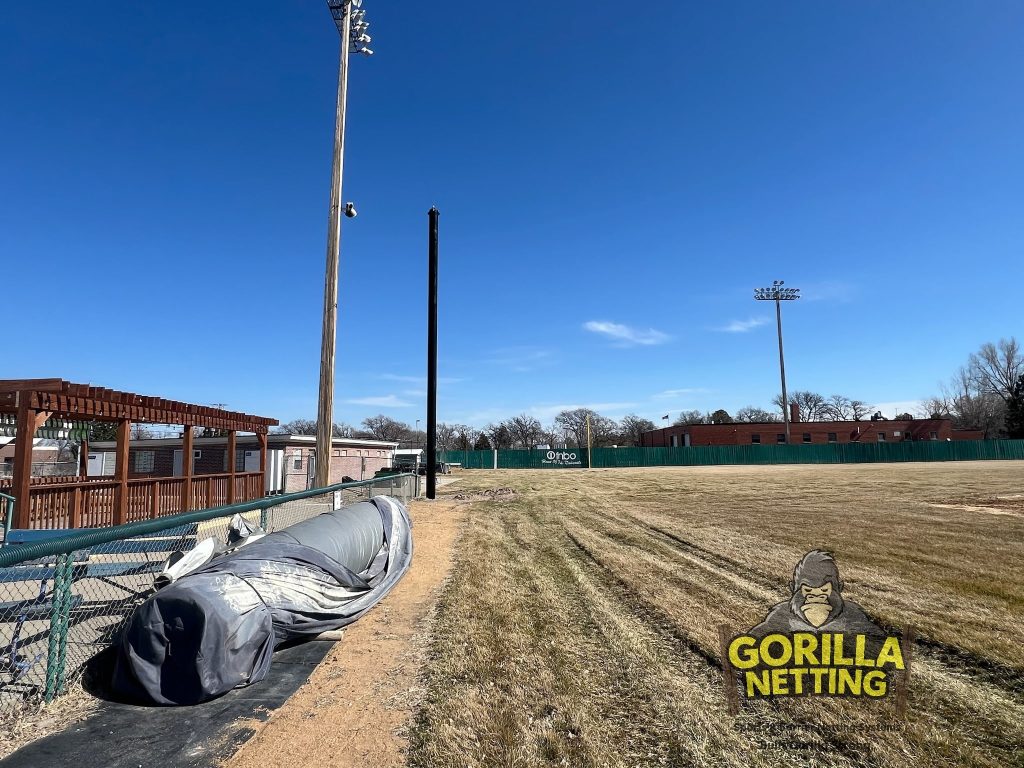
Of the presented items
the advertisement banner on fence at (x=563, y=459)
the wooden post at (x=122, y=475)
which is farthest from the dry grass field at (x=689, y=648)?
the advertisement banner on fence at (x=563, y=459)

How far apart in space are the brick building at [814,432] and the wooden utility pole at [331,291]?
6038cm

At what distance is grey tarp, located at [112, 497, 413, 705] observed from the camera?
384cm

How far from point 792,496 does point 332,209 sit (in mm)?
17548

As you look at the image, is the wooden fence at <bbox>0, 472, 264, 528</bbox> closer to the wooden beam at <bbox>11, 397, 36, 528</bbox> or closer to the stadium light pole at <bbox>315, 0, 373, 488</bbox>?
the wooden beam at <bbox>11, 397, 36, 528</bbox>

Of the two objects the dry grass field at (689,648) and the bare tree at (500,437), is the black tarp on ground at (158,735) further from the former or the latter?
the bare tree at (500,437)

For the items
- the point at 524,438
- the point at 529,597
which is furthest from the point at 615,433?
the point at 529,597

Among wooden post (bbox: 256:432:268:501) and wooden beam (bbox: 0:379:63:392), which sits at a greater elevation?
wooden beam (bbox: 0:379:63:392)

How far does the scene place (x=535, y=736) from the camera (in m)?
3.40

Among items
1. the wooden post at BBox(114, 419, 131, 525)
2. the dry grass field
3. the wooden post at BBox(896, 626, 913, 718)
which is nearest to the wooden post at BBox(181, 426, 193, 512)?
the wooden post at BBox(114, 419, 131, 525)

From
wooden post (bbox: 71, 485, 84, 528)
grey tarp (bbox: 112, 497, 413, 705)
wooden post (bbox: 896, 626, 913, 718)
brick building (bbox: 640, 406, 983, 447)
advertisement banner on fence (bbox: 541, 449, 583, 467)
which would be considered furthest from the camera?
brick building (bbox: 640, 406, 983, 447)

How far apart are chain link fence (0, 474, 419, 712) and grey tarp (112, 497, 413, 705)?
0.48 m

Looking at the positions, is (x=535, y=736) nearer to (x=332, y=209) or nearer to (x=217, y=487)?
(x=332, y=209)

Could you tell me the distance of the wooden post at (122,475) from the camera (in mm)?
11073

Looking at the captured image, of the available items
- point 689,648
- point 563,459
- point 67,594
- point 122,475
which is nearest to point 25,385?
point 122,475
